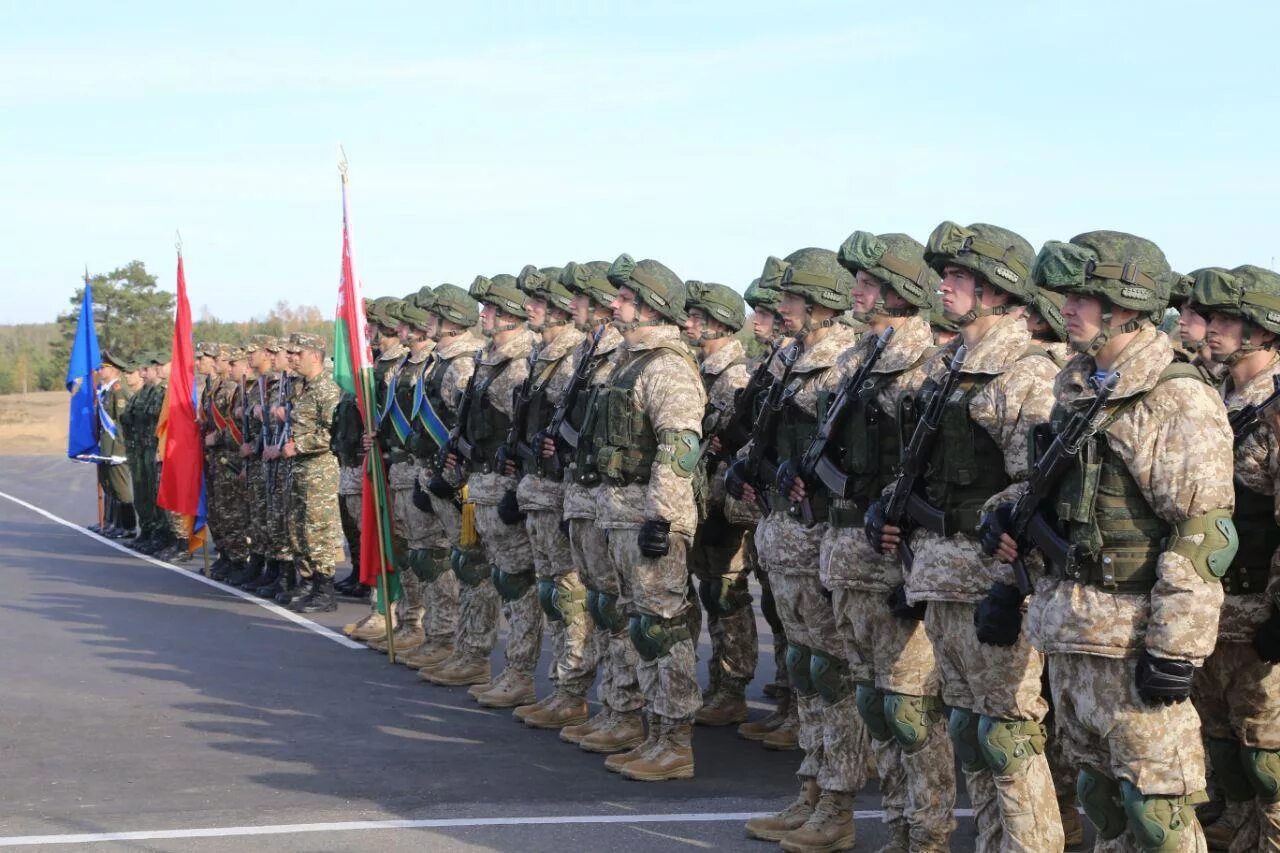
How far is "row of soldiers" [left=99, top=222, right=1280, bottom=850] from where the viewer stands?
16.4 feet

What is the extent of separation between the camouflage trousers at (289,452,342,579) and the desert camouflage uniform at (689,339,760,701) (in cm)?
540

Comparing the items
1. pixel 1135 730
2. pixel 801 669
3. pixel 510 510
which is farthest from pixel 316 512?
pixel 1135 730

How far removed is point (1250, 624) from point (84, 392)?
59.7 ft

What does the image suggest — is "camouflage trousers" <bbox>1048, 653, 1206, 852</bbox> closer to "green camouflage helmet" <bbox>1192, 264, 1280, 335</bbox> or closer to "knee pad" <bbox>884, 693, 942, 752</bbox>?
"knee pad" <bbox>884, 693, 942, 752</bbox>

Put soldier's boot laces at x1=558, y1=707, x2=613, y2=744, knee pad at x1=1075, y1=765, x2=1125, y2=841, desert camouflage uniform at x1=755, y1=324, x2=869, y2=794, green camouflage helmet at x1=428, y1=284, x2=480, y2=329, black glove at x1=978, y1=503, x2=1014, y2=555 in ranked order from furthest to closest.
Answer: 1. green camouflage helmet at x1=428, y1=284, x2=480, y2=329
2. soldier's boot laces at x1=558, y1=707, x2=613, y2=744
3. desert camouflage uniform at x1=755, y1=324, x2=869, y2=794
4. black glove at x1=978, y1=503, x2=1014, y2=555
5. knee pad at x1=1075, y1=765, x2=1125, y2=841

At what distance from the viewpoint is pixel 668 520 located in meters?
7.92

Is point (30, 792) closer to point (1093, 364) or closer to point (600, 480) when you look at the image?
point (600, 480)

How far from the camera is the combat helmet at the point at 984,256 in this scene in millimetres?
5934

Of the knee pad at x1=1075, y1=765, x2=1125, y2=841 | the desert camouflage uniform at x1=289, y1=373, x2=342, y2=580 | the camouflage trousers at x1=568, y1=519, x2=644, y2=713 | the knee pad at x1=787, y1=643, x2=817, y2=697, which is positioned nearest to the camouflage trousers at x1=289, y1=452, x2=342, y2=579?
the desert camouflage uniform at x1=289, y1=373, x2=342, y2=580

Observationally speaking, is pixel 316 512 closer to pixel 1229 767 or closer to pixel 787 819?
pixel 787 819

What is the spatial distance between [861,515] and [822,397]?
64cm

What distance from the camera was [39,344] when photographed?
10731cm

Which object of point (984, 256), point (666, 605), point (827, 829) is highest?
point (984, 256)

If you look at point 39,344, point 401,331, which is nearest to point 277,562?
point 401,331
